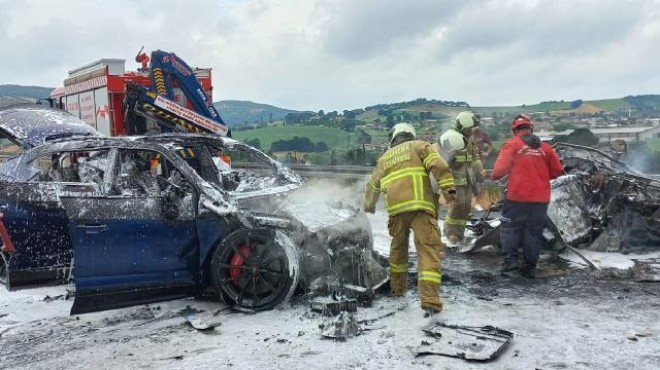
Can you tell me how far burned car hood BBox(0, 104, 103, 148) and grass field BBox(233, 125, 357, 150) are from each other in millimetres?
7668

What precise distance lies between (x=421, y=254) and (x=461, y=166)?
8.67 feet

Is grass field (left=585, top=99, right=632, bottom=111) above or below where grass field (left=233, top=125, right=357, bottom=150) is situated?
above

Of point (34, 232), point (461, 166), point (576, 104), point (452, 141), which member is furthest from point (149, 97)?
point (576, 104)

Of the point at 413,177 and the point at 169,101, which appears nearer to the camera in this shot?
the point at 413,177

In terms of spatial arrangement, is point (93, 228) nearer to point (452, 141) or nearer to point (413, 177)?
point (413, 177)

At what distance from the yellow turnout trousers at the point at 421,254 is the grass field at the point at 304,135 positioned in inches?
381

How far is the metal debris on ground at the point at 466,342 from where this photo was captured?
3.84 meters

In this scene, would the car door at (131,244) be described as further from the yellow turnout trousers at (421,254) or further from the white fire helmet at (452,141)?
the white fire helmet at (452,141)

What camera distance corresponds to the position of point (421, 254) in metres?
5.09

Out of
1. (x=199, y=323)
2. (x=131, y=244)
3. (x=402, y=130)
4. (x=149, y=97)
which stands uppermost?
(x=149, y=97)

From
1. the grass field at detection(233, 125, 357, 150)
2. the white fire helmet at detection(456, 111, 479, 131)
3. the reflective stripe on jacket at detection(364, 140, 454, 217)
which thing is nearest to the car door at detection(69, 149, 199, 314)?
the reflective stripe on jacket at detection(364, 140, 454, 217)

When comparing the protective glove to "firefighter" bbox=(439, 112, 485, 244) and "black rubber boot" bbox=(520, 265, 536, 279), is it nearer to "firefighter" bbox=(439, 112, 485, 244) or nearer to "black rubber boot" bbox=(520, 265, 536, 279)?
"black rubber boot" bbox=(520, 265, 536, 279)

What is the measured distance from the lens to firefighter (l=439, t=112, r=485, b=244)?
7312 millimetres

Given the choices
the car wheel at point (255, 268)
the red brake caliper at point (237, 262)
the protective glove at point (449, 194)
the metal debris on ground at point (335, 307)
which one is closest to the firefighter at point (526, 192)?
the protective glove at point (449, 194)
